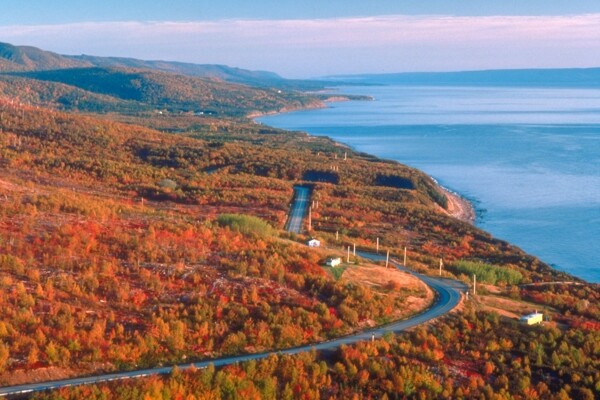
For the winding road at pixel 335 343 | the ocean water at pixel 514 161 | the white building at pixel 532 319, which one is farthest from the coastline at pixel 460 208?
the white building at pixel 532 319

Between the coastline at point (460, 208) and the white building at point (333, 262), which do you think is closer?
the white building at point (333, 262)

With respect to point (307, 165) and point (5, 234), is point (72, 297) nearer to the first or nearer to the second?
point (5, 234)

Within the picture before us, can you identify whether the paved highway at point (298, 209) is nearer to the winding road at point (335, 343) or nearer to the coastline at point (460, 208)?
the winding road at point (335, 343)

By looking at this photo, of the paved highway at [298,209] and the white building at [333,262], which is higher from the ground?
the white building at [333,262]

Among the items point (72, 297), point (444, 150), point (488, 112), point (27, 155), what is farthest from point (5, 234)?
point (488, 112)

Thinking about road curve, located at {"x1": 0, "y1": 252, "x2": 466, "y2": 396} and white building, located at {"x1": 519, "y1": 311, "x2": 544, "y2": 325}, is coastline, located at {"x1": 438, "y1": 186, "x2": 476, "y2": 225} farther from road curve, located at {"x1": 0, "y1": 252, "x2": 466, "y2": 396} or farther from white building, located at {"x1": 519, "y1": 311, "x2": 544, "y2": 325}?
white building, located at {"x1": 519, "y1": 311, "x2": 544, "y2": 325}
